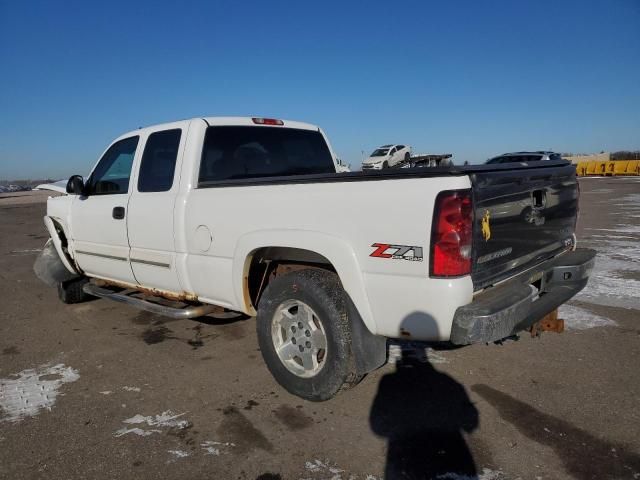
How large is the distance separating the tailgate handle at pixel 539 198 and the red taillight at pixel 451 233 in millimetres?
972

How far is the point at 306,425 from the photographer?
3020 mm

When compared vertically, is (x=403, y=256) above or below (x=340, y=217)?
below

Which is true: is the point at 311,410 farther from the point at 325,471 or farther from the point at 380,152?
the point at 380,152

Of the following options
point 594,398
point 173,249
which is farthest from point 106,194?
point 594,398

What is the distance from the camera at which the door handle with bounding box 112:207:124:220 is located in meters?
4.53

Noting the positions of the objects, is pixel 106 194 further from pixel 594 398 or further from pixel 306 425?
pixel 594 398

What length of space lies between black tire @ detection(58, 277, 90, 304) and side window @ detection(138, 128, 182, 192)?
234 centimetres

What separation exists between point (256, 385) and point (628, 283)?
16.5ft

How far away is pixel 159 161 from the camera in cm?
435

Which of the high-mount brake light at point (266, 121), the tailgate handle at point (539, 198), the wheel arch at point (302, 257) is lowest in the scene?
the wheel arch at point (302, 257)

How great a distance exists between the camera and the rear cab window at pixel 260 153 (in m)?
4.17

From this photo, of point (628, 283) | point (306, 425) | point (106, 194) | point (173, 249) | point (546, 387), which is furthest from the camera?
point (628, 283)

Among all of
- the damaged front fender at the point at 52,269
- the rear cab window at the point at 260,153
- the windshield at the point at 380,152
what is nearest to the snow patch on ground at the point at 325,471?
the rear cab window at the point at 260,153

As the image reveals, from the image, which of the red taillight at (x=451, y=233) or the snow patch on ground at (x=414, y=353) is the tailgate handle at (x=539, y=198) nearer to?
the red taillight at (x=451, y=233)
